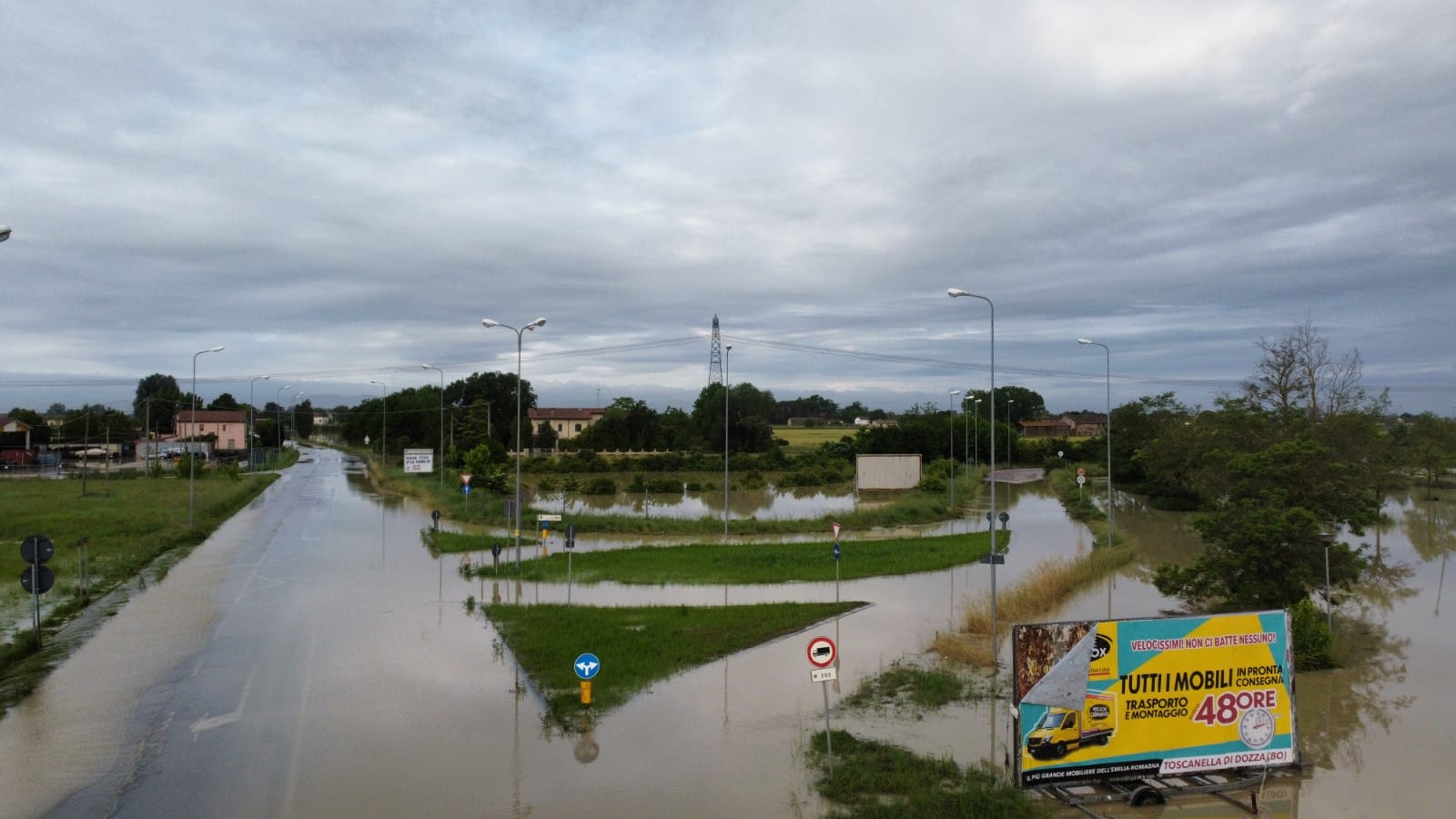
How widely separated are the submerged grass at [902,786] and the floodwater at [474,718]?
0.39 m

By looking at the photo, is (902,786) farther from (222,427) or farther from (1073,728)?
(222,427)

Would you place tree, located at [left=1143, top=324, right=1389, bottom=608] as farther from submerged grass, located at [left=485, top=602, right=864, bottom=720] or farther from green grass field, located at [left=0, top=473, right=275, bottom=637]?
green grass field, located at [left=0, top=473, right=275, bottom=637]

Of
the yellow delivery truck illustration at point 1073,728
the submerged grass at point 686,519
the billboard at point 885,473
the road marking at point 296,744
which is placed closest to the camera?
the road marking at point 296,744

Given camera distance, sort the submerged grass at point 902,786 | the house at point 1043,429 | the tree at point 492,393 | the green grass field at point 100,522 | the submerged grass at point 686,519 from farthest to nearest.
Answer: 1. the house at point 1043,429
2. the tree at point 492,393
3. the submerged grass at point 686,519
4. the green grass field at point 100,522
5. the submerged grass at point 902,786

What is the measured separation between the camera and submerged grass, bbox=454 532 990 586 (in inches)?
1121

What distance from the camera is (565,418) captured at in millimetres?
142500

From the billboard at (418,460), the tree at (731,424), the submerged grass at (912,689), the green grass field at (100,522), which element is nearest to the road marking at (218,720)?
the submerged grass at (912,689)

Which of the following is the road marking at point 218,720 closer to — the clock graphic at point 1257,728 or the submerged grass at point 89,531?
the submerged grass at point 89,531

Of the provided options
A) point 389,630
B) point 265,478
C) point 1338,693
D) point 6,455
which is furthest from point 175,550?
point 6,455

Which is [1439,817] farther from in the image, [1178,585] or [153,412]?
[153,412]

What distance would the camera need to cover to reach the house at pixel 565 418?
138 m

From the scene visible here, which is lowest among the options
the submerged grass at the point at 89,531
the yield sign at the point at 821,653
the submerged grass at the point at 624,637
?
the submerged grass at the point at 624,637

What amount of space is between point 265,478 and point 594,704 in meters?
64.7

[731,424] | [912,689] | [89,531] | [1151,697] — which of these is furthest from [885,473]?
[1151,697]
